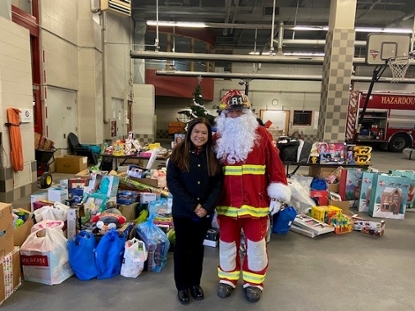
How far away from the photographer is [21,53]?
4801 mm

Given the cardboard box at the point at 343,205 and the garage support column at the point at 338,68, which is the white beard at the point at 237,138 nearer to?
the cardboard box at the point at 343,205

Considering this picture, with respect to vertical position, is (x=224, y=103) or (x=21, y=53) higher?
(x=21, y=53)

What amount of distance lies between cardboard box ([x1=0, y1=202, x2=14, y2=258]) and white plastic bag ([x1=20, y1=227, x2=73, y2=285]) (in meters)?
0.16

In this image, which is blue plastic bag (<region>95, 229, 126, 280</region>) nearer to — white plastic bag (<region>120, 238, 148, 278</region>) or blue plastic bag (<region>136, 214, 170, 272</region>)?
white plastic bag (<region>120, 238, 148, 278</region>)

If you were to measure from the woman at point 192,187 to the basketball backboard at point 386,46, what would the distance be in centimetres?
617

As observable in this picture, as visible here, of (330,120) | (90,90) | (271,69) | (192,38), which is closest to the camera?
(330,120)

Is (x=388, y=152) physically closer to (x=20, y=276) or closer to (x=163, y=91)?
(x=163, y=91)

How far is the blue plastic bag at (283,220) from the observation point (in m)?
3.64

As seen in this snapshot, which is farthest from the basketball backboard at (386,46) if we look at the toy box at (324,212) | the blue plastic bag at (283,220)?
the blue plastic bag at (283,220)

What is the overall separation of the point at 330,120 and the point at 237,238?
15.9ft

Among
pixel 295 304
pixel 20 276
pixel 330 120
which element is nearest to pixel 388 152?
pixel 330 120

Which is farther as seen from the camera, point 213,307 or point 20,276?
point 20,276

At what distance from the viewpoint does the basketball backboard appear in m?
6.57

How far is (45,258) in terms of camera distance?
2.45 m
